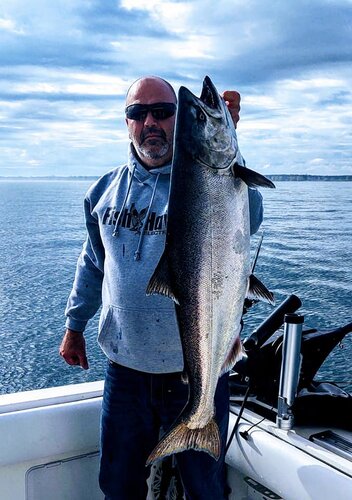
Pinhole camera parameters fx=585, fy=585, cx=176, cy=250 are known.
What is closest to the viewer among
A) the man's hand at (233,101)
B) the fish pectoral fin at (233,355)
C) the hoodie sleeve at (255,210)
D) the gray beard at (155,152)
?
the fish pectoral fin at (233,355)

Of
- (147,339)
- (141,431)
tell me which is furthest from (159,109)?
(141,431)

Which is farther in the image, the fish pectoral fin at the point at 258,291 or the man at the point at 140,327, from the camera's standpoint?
the man at the point at 140,327

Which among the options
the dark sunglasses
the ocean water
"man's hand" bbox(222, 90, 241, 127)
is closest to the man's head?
the dark sunglasses

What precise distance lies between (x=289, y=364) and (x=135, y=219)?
3.14 feet

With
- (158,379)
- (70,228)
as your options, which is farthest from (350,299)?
(70,228)

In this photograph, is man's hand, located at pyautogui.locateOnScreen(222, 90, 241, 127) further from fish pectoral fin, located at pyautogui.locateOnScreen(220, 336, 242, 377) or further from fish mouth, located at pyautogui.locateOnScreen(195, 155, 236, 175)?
fish pectoral fin, located at pyautogui.locateOnScreen(220, 336, 242, 377)

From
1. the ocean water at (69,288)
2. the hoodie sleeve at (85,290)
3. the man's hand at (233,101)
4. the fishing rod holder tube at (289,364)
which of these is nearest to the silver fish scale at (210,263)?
the man's hand at (233,101)

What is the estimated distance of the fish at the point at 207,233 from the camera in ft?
5.60

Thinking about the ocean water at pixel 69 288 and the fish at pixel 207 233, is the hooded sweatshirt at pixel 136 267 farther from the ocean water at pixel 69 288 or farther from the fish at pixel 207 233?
the ocean water at pixel 69 288

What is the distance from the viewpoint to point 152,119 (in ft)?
8.30

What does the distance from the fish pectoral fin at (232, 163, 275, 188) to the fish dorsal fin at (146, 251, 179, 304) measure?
Result: 0.34 meters

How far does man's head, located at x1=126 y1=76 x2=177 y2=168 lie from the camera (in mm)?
2531

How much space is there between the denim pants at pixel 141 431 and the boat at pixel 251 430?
Result: 0.30 meters

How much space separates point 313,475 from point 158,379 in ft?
2.47
